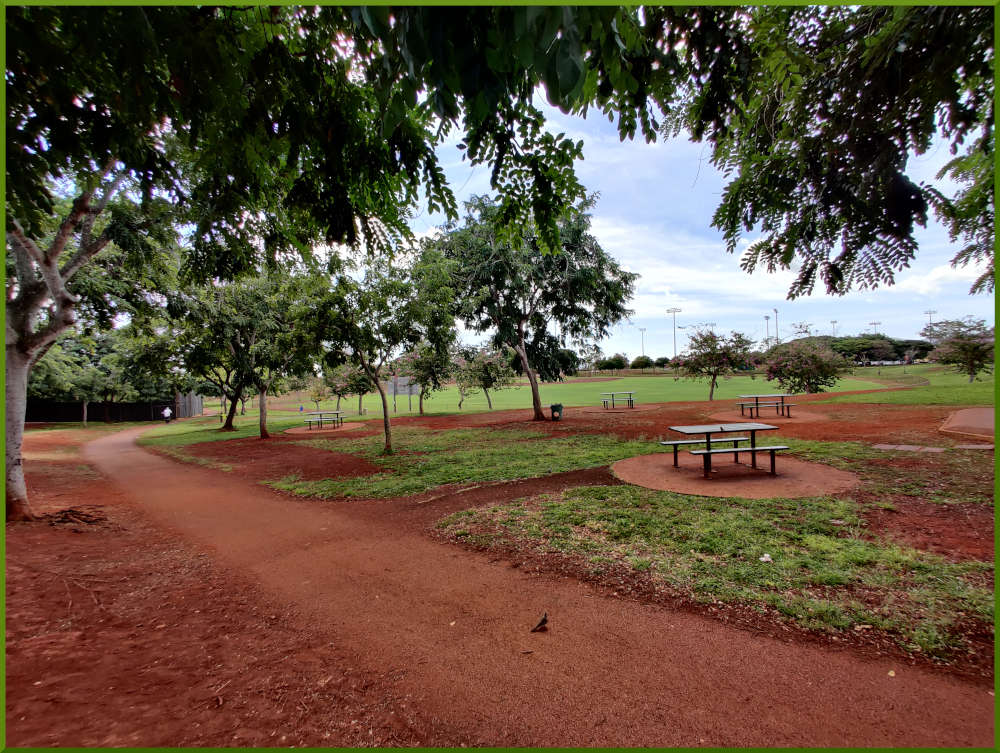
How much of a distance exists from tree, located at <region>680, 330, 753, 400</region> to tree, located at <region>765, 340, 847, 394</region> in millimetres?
2106

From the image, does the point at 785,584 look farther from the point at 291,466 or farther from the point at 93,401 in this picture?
the point at 93,401

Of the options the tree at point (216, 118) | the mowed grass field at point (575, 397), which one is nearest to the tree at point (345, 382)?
the mowed grass field at point (575, 397)

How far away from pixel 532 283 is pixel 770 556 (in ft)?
52.7

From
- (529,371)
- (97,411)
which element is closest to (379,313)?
(529,371)

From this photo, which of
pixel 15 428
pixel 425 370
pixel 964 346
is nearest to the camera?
pixel 15 428

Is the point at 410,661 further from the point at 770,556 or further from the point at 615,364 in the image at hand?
the point at 615,364

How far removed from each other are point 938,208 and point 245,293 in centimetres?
1947

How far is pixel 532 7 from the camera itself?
1400mm

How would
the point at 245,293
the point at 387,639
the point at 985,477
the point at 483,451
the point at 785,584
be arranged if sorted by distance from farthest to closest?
the point at 245,293 < the point at 483,451 < the point at 985,477 < the point at 785,584 < the point at 387,639

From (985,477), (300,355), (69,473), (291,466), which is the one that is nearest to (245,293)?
(300,355)

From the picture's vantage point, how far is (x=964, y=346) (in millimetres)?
17781

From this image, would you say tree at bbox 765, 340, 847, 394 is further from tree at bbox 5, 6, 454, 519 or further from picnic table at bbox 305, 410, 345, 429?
tree at bbox 5, 6, 454, 519

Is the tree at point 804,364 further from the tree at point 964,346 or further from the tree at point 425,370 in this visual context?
the tree at point 425,370

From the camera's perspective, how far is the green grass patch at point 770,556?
3104mm
